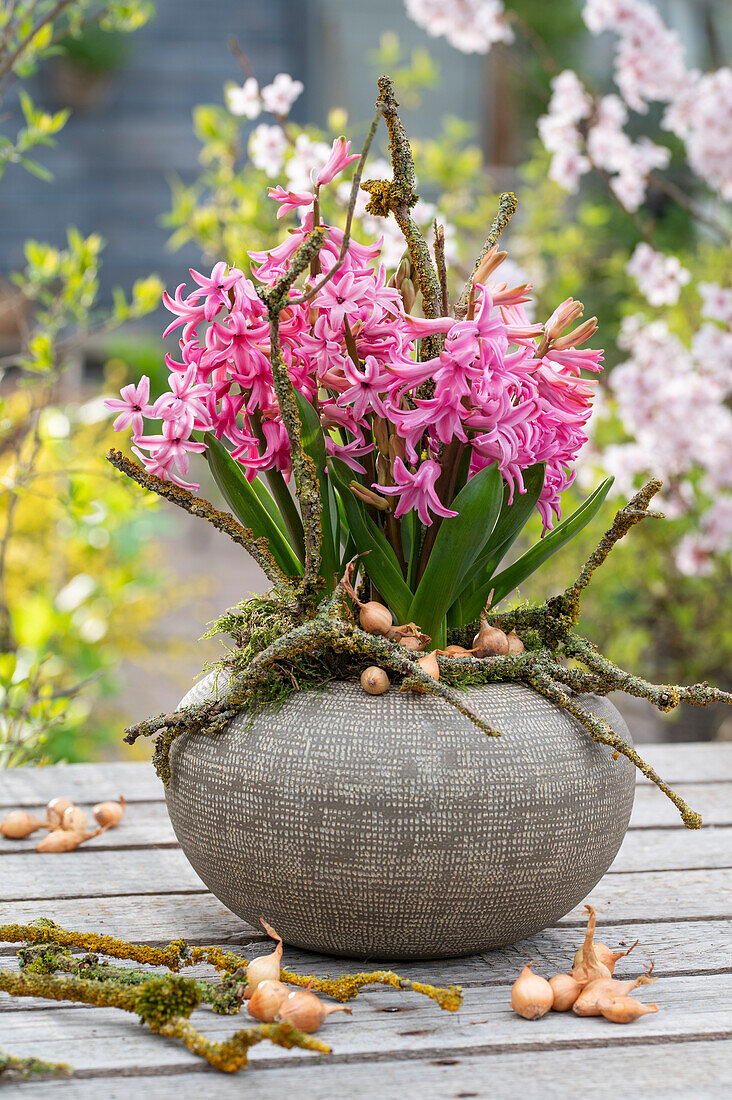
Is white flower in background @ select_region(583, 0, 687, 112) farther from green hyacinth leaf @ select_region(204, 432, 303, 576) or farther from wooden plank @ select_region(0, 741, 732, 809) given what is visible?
green hyacinth leaf @ select_region(204, 432, 303, 576)

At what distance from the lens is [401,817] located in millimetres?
714

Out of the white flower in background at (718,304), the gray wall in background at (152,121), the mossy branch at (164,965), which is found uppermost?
the gray wall in background at (152,121)

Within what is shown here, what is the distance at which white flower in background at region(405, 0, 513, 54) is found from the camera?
2.44 meters

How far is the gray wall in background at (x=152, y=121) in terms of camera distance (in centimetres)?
538

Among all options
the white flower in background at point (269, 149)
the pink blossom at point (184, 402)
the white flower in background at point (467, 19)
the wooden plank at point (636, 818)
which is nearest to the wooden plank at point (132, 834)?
the wooden plank at point (636, 818)

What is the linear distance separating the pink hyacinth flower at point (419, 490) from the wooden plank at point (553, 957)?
1.09 ft

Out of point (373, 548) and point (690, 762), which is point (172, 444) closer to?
point (373, 548)

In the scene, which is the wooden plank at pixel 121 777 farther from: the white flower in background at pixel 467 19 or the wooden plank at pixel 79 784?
the white flower in background at pixel 467 19

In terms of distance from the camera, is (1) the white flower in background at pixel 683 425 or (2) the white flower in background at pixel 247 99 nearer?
(2) the white flower in background at pixel 247 99

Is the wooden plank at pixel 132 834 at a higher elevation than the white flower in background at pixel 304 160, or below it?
below

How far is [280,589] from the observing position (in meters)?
0.82

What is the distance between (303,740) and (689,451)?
69.0 inches

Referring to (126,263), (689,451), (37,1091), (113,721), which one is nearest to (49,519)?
(113,721)

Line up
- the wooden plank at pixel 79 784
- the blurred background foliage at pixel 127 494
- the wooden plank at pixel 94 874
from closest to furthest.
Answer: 1. the wooden plank at pixel 94 874
2. the wooden plank at pixel 79 784
3. the blurred background foliage at pixel 127 494
